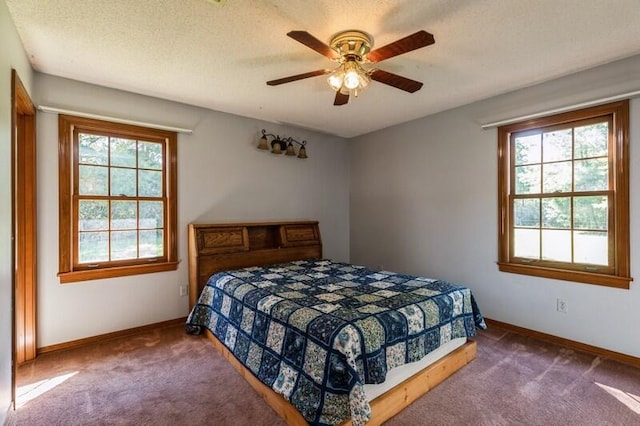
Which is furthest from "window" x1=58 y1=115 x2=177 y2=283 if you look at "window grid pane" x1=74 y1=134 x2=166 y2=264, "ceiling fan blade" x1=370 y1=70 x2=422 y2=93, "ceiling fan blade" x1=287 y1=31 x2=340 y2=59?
"ceiling fan blade" x1=370 y1=70 x2=422 y2=93

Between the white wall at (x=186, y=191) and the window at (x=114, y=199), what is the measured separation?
81mm

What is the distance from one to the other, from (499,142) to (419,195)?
1.10 m

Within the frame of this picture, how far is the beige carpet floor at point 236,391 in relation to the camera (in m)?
1.84

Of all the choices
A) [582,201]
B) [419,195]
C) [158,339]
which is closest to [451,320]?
[582,201]

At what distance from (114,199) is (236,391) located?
2.20m

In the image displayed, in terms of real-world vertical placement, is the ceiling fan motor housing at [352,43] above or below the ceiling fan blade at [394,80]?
above

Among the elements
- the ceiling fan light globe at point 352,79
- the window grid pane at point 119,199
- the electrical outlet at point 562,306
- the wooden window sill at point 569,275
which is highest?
the ceiling fan light globe at point 352,79

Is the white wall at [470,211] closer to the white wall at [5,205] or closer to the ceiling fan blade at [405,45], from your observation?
the ceiling fan blade at [405,45]

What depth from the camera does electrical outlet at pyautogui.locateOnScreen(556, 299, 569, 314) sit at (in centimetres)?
277

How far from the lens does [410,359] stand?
1950 millimetres

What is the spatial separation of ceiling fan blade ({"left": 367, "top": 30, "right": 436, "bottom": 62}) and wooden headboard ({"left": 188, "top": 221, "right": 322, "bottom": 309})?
2.40m

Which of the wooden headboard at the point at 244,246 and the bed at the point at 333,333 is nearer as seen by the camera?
the bed at the point at 333,333

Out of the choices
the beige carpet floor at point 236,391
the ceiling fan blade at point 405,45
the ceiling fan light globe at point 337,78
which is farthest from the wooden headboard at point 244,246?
the ceiling fan blade at point 405,45

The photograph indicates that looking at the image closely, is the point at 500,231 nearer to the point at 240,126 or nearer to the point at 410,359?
the point at 410,359
